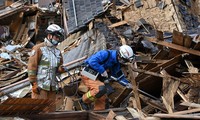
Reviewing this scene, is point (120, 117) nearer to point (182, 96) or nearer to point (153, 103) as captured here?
point (153, 103)

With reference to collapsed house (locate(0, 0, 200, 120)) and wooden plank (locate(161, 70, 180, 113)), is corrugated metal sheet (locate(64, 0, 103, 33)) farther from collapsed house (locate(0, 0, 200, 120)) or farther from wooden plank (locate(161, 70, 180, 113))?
wooden plank (locate(161, 70, 180, 113))

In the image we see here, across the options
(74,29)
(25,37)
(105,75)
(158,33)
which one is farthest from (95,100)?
(25,37)

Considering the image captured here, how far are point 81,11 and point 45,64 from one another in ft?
19.9

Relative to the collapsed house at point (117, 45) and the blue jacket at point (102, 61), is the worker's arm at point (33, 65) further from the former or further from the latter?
the blue jacket at point (102, 61)

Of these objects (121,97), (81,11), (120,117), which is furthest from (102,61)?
(81,11)

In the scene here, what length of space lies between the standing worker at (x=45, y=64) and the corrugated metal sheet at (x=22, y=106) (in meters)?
1.19

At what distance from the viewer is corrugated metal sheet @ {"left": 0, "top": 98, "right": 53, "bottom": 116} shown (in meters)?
4.79

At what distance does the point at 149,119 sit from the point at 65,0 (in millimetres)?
8901

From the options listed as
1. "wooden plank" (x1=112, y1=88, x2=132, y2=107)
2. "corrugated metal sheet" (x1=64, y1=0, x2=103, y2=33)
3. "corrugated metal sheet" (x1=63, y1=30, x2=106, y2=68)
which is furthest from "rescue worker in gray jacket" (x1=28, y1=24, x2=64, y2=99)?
"corrugated metal sheet" (x1=64, y1=0, x2=103, y2=33)

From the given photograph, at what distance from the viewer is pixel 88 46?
10.3 meters

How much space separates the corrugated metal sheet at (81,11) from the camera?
38.1 ft

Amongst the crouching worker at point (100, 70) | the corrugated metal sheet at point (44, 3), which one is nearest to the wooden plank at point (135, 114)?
the crouching worker at point (100, 70)

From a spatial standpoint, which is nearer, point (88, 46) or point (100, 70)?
point (100, 70)

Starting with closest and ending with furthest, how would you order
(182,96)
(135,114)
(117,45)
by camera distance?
(135,114) → (182,96) → (117,45)
